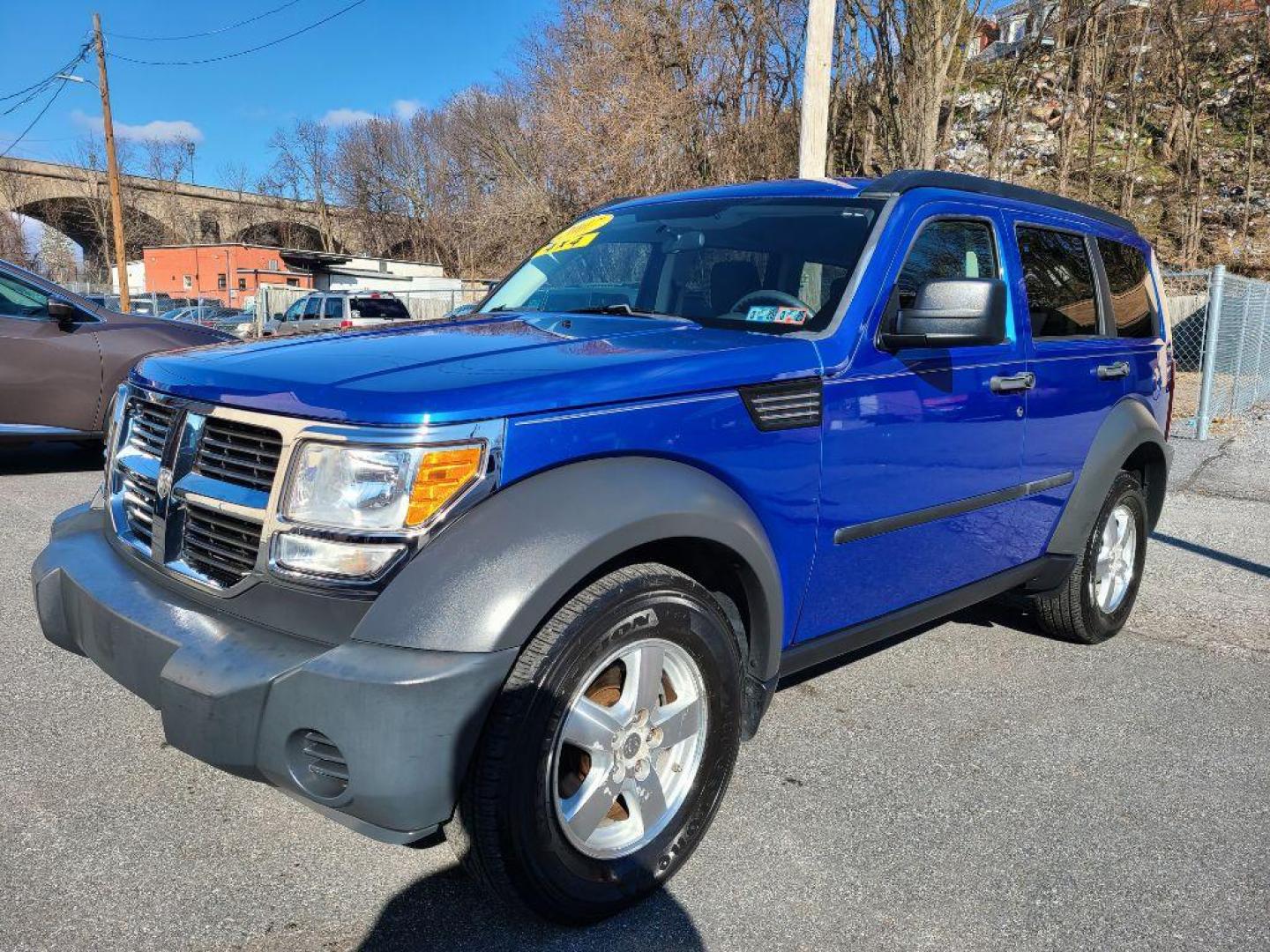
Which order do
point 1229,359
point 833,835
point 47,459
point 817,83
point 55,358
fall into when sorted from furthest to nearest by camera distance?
point 1229,359 < point 817,83 < point 47,459 < point 55,358 < point 833,835

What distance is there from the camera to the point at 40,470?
7793 mm

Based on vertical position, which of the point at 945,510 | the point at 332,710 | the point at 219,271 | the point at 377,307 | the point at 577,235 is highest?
the point at 219,271

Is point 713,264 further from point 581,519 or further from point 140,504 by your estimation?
point 140,504

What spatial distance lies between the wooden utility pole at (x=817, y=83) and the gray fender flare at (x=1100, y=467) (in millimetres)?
5369

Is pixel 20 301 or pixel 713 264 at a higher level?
pixel 713 264

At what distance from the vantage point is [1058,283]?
3.84m

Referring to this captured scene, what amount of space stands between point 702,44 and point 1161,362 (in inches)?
779

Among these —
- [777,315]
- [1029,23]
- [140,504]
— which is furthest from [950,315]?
[1029,23]

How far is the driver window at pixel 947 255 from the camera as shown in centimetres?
313

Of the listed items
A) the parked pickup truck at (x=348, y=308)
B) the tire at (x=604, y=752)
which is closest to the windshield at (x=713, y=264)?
the tire at (x=604, y=752)

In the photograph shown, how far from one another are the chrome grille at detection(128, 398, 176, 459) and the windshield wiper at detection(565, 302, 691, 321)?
1363mm

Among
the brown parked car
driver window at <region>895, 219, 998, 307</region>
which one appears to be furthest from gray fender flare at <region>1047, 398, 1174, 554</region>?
the brown parked car

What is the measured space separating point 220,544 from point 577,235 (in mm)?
2156

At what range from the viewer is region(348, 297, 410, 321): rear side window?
22.2 metres
